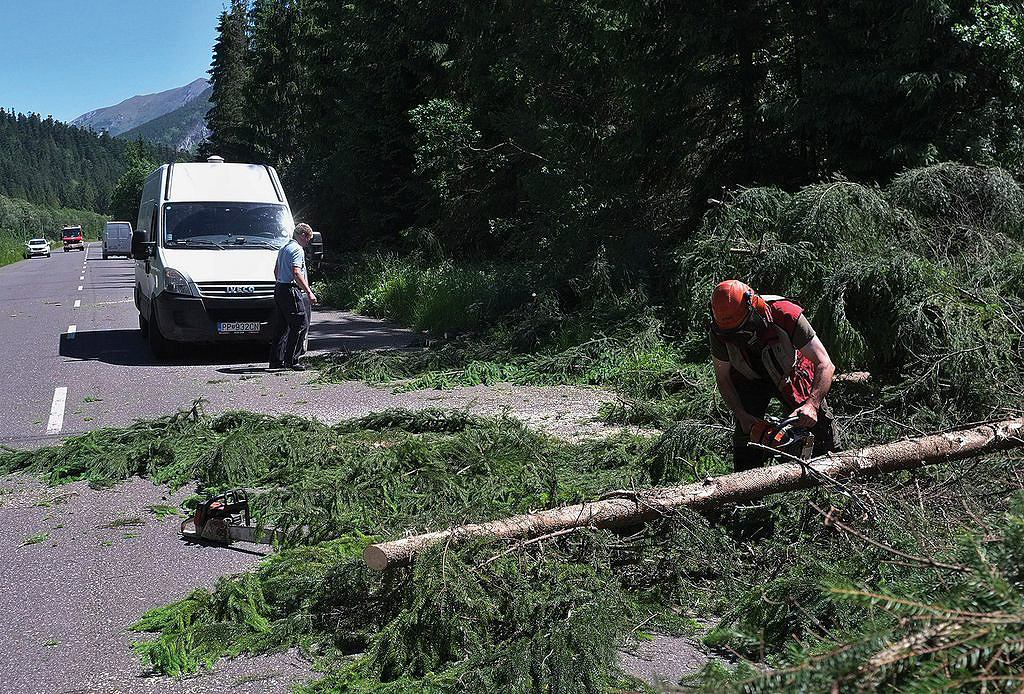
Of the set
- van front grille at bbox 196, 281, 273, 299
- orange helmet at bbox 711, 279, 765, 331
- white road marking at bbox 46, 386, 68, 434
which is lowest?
white road marking at bbox 46, 386, 68, 434

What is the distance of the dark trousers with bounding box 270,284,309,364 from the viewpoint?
499 inches

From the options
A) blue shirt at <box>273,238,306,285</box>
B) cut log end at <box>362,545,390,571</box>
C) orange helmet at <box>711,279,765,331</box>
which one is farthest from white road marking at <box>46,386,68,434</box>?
orange helmet at <box>711,279,765,331</box>

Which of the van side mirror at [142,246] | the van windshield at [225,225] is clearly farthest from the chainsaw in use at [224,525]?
the van side mirror at [142,246]

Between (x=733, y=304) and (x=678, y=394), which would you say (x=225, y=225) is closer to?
(x=678, y=394)

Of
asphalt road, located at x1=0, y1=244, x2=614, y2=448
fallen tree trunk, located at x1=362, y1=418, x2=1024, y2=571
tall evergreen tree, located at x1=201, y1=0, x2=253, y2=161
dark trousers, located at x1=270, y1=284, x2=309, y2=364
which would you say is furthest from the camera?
tall evergreen tree, located at x1=201, y1=0, x2=253, y2=161

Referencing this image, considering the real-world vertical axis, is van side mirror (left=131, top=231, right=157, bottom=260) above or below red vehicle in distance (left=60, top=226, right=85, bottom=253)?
above

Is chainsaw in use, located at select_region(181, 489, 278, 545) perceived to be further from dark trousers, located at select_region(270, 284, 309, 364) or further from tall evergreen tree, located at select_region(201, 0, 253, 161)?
tall evergreen tree, located at select_region(201, 0, 253, 161)

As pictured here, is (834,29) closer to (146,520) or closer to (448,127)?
(146,520)

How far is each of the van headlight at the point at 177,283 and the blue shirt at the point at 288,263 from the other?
4.91 feet

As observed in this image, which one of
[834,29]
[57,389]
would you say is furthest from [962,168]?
[57,389]

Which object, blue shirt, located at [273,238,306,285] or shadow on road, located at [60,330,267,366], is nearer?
blue shirt, located at [273,238,306,285]

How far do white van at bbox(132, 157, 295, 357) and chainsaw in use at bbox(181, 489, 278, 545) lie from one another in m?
7.86

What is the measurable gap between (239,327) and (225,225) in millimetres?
2011

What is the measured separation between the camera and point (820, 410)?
556cm
